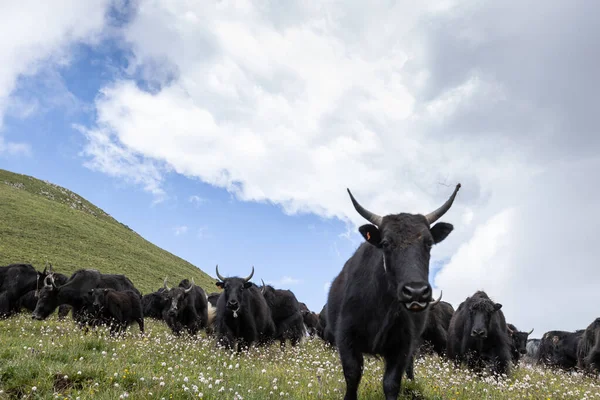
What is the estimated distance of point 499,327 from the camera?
1135 centimetres

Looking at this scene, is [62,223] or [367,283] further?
[62,223]

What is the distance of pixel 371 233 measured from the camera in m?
5.77

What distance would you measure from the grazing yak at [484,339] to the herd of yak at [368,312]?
0.08 feet

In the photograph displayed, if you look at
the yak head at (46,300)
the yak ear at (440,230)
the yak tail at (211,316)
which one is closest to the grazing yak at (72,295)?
the yak head at (46,300)

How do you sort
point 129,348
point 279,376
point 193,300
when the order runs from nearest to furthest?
point 279,376 → point 129,348 → point 193,300

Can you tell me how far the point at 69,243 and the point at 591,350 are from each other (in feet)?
181

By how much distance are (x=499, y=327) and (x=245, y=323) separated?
6987 mm

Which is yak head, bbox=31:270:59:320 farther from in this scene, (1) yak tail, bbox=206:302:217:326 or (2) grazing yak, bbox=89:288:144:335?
Answer: (1) yak tail, bbox=206:302:217:326

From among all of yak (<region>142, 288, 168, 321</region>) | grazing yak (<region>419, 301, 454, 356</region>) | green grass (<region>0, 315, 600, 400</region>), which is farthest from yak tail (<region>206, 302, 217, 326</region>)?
green grass (<region>0, 315, 600, 400</region>)

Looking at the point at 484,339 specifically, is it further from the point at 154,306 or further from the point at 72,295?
the point at 154,306

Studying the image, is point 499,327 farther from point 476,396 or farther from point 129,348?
point 129,348

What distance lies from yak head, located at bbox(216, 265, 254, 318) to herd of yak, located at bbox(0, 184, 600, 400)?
3cm

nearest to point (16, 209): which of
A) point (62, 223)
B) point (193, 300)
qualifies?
point (62, 223)

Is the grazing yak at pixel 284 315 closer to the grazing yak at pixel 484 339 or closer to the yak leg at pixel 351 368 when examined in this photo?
the grazing yak at pixel 484 339
